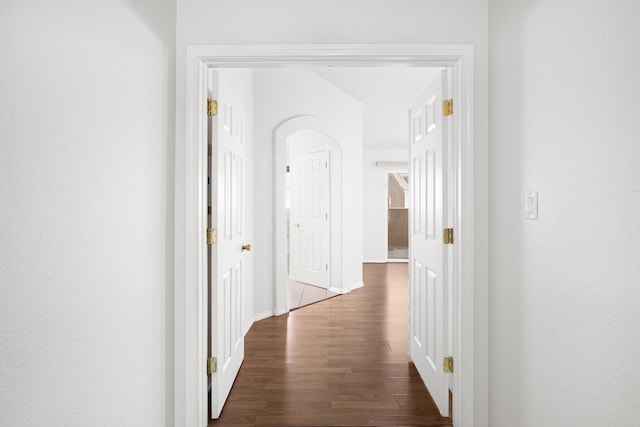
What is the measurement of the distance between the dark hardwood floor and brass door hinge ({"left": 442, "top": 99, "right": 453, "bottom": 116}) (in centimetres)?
174

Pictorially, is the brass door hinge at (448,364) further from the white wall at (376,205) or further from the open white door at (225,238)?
the white wall at (376,205)

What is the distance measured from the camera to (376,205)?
28.3 feet

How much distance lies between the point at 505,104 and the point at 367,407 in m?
1.86

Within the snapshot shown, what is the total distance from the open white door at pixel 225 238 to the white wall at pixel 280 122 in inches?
47.0

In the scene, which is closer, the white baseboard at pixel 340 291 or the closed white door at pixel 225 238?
the closed white door at pixel 225 238

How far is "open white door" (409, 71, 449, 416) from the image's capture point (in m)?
1.99

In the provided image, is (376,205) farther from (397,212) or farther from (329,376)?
(329,376)

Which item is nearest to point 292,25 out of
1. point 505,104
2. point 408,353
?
point 505,104

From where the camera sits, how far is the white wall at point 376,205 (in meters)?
8.61

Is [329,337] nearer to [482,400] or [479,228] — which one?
[482,400]

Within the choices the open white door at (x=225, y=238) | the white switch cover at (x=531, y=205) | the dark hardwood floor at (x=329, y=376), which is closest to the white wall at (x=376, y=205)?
the dark hardwood floor at (x=329, y=376)

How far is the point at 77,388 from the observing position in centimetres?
110

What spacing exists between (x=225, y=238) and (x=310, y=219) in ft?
10.9

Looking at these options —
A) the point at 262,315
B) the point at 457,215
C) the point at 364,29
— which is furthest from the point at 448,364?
the point at 262,315
